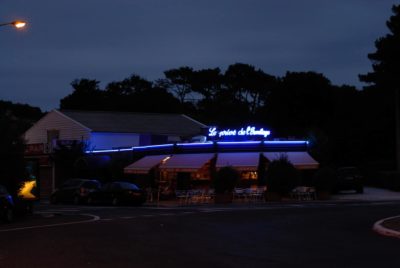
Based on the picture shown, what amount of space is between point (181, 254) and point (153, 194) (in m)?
31.4

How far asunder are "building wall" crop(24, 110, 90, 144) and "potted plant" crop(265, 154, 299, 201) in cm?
2036

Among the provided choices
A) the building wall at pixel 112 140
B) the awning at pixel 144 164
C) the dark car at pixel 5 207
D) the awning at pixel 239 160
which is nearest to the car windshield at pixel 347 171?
the awning at pixel 239 160

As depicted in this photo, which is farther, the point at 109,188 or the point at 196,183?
the point at 196,183

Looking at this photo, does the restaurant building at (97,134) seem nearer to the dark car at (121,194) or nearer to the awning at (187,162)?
the awning at (187,162)

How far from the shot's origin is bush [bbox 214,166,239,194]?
3922cm

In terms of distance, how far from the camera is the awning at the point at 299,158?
140ft

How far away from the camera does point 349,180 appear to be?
4409 centimetres

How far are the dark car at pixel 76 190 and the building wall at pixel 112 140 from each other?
1258 centimetres

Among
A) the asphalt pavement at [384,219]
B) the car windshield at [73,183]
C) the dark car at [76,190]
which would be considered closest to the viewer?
the asphalt pavement at [384,219]

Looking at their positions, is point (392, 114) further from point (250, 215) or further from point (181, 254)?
point (181, 254)

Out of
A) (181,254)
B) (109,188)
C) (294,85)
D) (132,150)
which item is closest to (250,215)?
(181,254)

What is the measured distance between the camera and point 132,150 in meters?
50.8

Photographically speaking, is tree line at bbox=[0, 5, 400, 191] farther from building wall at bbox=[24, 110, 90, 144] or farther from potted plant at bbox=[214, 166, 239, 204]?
potted plant at bbox=[214, 166, 239, 204]

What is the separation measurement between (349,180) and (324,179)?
188 inches
